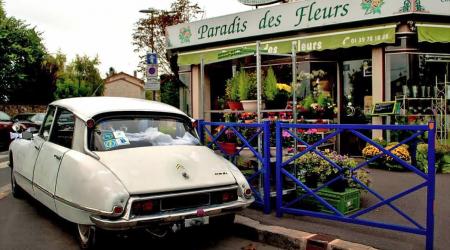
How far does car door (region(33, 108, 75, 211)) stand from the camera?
498cm

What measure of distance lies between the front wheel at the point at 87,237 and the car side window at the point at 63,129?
38.0 inches

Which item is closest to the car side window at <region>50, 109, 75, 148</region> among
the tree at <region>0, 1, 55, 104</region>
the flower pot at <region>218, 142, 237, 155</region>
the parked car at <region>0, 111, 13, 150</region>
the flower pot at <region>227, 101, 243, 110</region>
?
the flower pot at <region>218, 142, 237, 155</region>

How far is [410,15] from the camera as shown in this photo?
984 cm

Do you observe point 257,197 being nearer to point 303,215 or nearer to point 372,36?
point 303,215

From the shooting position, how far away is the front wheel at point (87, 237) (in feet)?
14.3

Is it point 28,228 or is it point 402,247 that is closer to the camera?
point 402,247

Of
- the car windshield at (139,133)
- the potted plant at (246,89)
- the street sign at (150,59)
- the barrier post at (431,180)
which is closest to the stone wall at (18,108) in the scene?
the street sign at (150,59)

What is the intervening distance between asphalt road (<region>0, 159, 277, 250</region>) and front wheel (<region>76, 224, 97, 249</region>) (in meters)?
0.17

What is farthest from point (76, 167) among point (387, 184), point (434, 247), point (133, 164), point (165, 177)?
point (387, 184)

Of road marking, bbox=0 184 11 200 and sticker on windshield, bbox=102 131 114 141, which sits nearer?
sticker on windshield, bbox=102 131 114 141

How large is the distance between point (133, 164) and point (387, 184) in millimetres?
4850

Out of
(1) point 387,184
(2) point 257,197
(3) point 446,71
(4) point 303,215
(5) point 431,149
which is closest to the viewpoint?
(5) point 431,149

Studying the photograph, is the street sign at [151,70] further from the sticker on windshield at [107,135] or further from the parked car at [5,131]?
the sticker on windshield at [107,135]

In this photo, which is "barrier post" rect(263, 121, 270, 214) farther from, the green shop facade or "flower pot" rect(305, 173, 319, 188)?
the green shop facade
